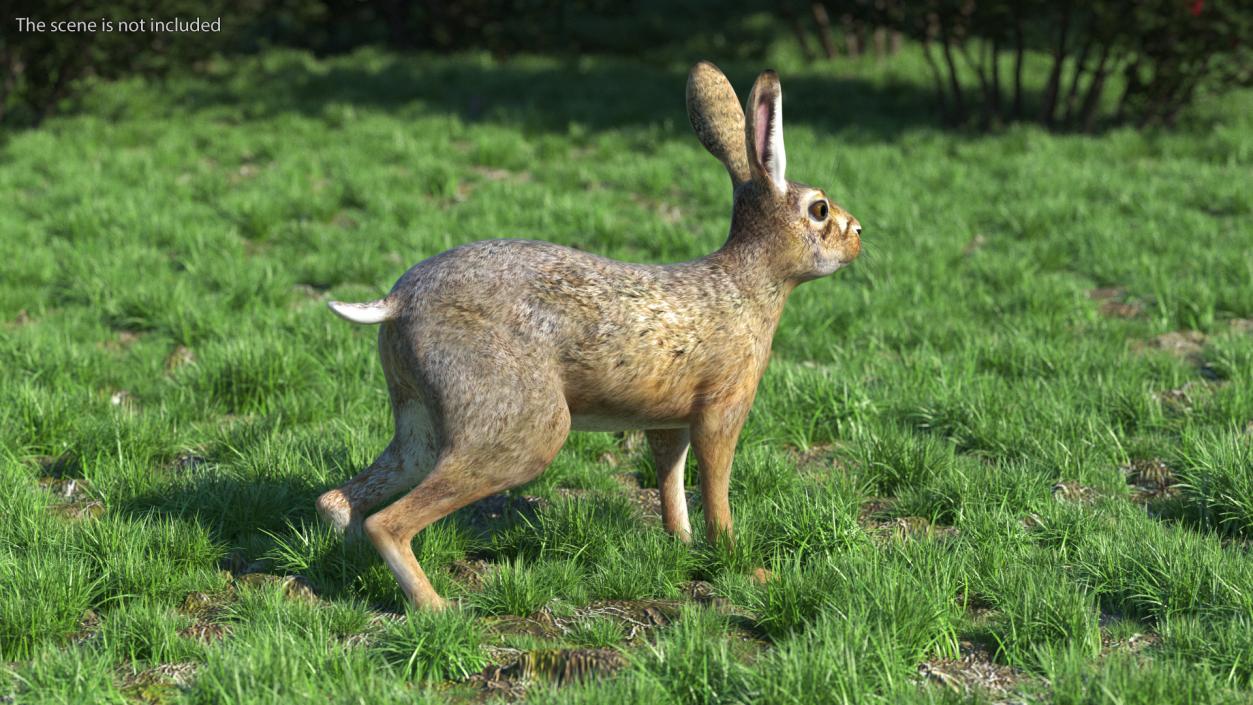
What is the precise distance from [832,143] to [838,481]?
6.53 m

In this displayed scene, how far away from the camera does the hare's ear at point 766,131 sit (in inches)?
138

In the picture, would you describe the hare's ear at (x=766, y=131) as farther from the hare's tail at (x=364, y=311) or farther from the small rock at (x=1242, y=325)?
the small rock at (x=1242, y=325)

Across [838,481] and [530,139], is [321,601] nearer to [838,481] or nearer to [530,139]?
[838,481]

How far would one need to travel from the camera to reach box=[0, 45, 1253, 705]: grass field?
322cm

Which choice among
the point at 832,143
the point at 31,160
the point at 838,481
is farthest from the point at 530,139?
the point at 838,481

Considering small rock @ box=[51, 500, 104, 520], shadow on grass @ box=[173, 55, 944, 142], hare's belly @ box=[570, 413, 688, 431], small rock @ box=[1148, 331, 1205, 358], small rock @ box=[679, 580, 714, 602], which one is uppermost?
shadow on grass @ box=[173, 55, 944, 142]

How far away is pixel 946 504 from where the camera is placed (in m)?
4.34

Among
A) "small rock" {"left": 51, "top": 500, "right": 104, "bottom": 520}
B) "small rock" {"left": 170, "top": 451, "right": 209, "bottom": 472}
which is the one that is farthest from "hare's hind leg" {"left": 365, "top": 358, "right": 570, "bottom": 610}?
"small rock" {"left": 170, "top": 451, "right": 209, "bottom": 472}

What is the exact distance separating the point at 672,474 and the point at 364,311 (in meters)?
1.26

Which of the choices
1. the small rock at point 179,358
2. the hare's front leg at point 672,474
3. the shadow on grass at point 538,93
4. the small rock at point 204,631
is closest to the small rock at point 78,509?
the small rock at point 204,631

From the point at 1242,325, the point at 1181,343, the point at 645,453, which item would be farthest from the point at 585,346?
the point at 1242,325

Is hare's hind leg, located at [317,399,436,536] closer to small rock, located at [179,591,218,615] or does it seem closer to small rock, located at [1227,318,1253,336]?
small rock, located at [179,591,218,615]

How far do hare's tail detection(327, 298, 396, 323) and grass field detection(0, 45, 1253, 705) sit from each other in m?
0.83

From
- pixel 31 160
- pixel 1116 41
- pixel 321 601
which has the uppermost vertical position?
pixel 1116 41
